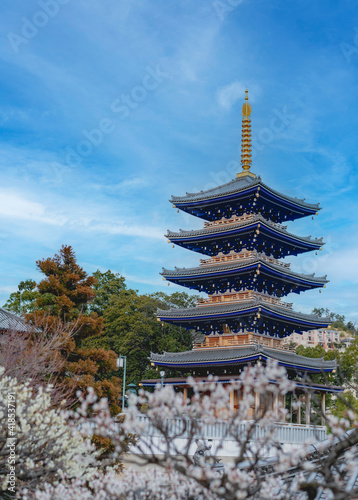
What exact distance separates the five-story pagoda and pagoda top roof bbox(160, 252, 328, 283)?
60mm

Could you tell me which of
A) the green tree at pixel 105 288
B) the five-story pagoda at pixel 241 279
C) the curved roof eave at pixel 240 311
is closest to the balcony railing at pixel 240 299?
the five-story pagoda at pixel 241 279

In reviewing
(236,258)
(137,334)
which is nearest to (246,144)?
(236,258)

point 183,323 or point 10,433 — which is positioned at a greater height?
point 183,323

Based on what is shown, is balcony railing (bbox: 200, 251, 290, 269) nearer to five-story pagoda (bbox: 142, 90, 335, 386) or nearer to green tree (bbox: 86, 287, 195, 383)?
five-story pagoda (bbox: 142, 90, 335, 386)

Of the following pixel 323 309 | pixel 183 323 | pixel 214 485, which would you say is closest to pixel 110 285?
pixel 183 323

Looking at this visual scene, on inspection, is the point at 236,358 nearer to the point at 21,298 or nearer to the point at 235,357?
A: the point at 235,357

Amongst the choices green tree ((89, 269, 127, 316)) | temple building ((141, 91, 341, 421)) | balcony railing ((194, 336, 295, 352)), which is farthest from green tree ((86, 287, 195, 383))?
balcony railing ((194, 336, 295, 352))

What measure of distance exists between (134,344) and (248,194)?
2298 centimetres

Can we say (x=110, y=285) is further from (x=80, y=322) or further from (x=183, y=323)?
(x=80, y=322)

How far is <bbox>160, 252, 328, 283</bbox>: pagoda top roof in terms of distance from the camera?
110 ft

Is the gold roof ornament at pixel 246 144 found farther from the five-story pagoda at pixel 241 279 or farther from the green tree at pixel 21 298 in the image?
the green tree at pixel 21 298

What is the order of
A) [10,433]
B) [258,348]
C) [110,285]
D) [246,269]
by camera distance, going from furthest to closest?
[110,285]
[246,269]
[258,348]
[10,433]

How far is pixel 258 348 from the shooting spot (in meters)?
30.9

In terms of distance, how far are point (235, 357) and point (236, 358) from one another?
86mm
